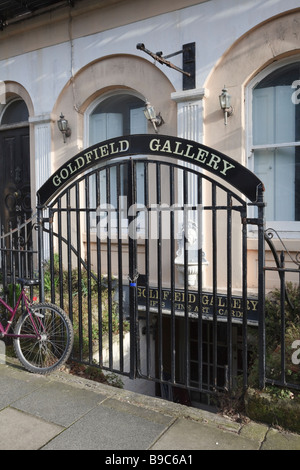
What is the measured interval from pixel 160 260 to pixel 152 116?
2890 mm

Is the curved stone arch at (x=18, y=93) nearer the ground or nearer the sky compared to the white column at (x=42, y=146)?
nearer the sky

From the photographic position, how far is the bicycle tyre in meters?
4.09

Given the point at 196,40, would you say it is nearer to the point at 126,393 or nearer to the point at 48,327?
the point at 48,327

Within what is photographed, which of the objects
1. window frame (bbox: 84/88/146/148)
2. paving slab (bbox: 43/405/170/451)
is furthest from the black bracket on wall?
paving slab (bbox: 43/405/170/451)

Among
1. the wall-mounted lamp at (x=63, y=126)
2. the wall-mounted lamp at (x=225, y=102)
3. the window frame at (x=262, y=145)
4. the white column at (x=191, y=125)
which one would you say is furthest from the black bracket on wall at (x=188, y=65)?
the wall-mounted lamp at (x=63, y=126)

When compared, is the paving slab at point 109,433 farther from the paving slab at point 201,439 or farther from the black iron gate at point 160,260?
the black iron gate at point 160,260

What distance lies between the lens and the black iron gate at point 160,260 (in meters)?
3.51

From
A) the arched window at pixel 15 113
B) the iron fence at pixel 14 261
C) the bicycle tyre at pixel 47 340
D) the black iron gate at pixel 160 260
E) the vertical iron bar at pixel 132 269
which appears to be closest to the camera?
the black iron gate at pixel 160 260

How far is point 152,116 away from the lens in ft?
19.1

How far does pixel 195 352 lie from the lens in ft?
24.3

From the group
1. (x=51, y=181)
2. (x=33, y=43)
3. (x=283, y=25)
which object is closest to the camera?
(x=51, y=181)

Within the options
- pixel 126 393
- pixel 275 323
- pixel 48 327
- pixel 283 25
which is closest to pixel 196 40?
pixel 283 25

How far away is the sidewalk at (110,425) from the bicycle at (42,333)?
38cm
